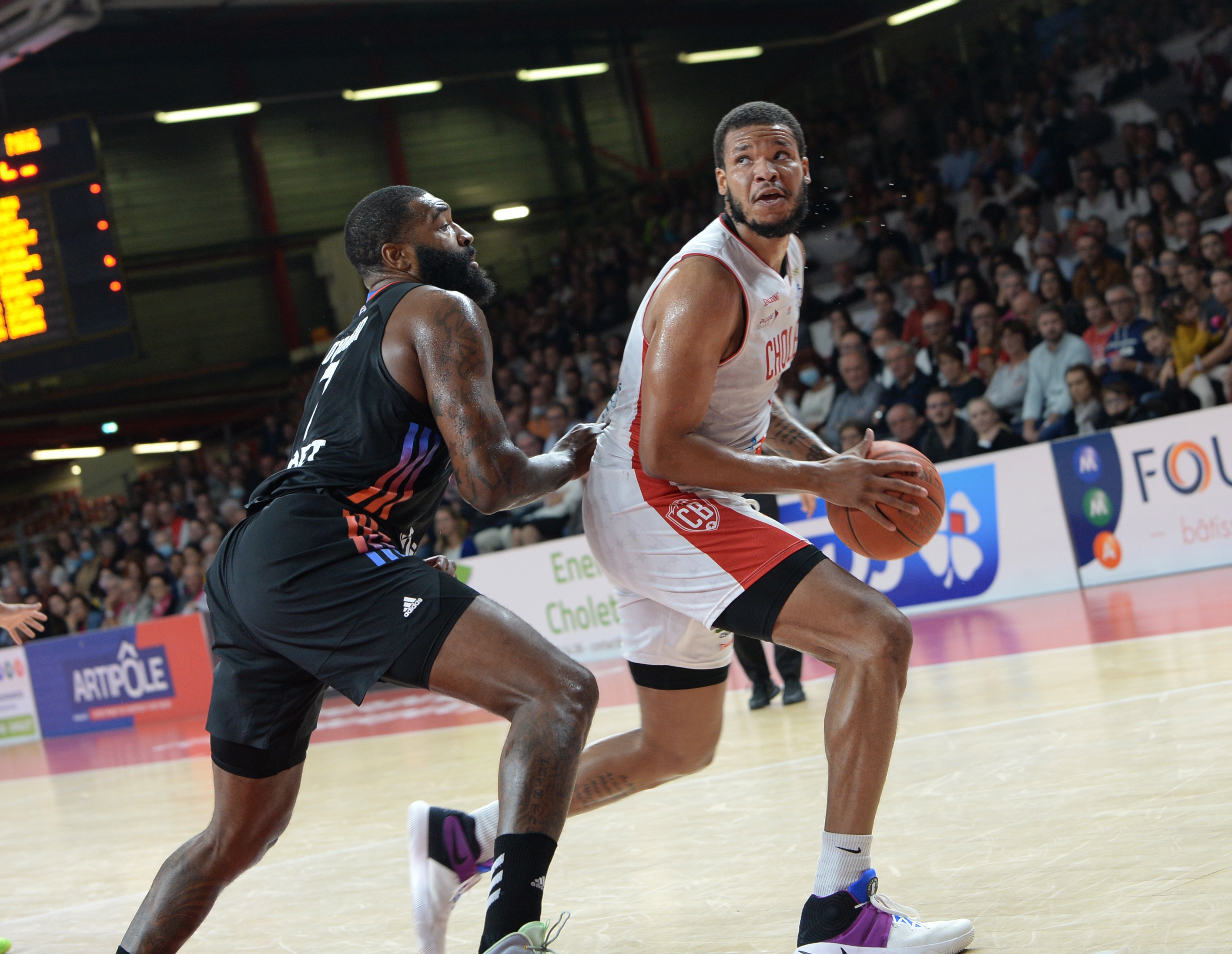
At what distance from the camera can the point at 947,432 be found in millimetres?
9953

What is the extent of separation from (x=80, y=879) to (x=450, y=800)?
152cm

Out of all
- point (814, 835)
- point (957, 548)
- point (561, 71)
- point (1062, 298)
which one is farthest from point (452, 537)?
Answer: point (561, 71)

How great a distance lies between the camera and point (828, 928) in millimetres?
2707

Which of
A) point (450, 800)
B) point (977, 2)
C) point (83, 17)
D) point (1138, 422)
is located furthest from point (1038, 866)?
point (977, 2)

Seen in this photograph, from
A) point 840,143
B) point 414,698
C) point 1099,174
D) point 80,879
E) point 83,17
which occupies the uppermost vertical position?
point 83,17

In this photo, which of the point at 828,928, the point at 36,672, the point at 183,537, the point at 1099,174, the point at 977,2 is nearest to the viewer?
the point at 828,928

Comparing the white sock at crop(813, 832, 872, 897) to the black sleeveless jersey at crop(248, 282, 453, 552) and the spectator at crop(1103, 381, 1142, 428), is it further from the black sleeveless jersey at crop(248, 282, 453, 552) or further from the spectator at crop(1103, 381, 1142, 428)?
the spectator at crop(1103, 381, 1142, 428)

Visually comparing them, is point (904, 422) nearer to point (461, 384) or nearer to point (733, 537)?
point (733, 537)

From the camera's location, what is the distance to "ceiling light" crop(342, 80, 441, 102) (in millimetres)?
20266

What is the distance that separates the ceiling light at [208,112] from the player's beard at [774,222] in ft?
59.0

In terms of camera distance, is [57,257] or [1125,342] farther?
[57,257]

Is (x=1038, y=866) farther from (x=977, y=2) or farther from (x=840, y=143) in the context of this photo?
(x=977, y=2)

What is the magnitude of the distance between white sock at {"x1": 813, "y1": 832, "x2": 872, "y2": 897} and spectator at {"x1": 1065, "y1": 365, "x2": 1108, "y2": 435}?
24.2 feet

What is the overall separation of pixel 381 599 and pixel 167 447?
846 inches
